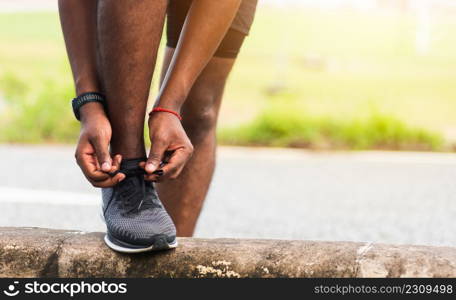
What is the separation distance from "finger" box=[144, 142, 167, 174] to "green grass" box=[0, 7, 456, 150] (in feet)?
14.8

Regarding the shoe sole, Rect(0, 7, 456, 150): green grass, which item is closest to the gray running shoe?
the shoe sole

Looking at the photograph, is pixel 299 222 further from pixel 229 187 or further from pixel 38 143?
pixel 38 143

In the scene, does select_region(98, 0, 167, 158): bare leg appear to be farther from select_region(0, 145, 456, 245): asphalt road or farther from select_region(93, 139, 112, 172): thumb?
select_region(0, 145, 456, 245): asphalt road

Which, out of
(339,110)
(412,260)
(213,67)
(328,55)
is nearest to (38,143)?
(339,110)

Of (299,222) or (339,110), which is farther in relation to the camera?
(339,110)

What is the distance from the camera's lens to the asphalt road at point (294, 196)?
2934mm

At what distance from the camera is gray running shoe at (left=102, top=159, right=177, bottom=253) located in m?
1.31

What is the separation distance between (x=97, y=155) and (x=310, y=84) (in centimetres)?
592

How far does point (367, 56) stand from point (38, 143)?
313 centimetres

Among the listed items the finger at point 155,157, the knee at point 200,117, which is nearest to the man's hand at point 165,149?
the finger at point 155,157

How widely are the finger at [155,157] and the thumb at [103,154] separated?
7 cm

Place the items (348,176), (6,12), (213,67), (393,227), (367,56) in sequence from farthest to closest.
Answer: (6,12) → (367,56) → (348,176) → (393,227) → (213,67)

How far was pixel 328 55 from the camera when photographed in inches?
293

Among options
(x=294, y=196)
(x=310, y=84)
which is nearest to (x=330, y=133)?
(x=310, y=84)
